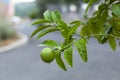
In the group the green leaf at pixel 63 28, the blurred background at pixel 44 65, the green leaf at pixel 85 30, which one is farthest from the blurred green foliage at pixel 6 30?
the green leaf at pixel 63 28

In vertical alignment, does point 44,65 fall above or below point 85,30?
above

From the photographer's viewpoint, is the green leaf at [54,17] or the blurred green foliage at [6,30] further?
the blurred green foliage at [6,30]

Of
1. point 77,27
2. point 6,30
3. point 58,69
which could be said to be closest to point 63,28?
point 77,27

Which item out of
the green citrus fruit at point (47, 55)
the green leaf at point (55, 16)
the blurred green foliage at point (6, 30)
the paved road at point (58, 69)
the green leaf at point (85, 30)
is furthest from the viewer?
the blurred green foliage at point (6, 30)

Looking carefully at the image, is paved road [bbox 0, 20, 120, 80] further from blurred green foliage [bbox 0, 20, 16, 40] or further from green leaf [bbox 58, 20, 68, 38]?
green leaf [bbox 58, 20, 68, 38]

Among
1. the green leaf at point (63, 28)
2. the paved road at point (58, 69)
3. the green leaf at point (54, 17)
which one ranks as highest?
the paved road at point (58, 69)

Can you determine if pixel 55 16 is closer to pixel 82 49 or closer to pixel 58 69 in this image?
pixel 82 49

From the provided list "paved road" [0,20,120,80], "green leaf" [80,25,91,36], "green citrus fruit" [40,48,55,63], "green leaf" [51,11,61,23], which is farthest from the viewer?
"paved road" [0,20,120,80]

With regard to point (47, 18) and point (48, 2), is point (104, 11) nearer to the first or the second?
point (47, 18)

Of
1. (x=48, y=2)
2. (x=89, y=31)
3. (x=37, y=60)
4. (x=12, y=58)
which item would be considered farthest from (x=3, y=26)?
(x=89, y=31)

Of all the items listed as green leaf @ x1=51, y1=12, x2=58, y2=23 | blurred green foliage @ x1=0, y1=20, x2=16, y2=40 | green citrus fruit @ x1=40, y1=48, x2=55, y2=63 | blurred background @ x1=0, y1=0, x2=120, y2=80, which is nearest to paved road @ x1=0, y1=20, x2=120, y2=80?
blurred background @ x1=0, y1=0, x2=120, y2=80

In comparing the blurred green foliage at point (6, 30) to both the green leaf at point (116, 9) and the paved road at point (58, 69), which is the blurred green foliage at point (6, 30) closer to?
the paved road at point (58, 69)
